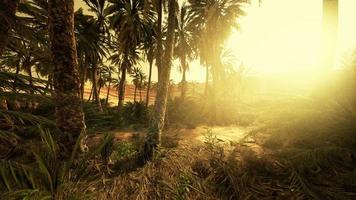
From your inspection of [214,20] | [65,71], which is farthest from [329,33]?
[214,20]

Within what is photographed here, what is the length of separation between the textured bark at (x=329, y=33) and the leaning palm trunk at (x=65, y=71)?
6.03 meters

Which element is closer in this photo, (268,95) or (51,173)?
(51,173)

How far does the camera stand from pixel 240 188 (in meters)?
4.73

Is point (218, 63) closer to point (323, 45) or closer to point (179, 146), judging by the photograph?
point (179, 146)

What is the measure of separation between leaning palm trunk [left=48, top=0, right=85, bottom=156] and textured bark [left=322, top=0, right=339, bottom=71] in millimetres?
6025

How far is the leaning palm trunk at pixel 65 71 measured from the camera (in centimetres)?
509

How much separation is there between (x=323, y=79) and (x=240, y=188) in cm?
298

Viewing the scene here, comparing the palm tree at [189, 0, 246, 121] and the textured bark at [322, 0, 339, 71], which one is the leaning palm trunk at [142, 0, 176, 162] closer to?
the textured bark at [322, 0, 339, 71]

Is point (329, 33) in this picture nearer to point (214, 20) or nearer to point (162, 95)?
point (162, 95)

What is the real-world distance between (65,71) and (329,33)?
6330 mm

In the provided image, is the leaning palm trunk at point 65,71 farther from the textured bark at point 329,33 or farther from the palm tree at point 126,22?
the palm tree at point 126,22

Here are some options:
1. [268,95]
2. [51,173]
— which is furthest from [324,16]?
[51,173]

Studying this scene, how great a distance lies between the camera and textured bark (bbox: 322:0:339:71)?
498 centimetres

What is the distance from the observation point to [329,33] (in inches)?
198
